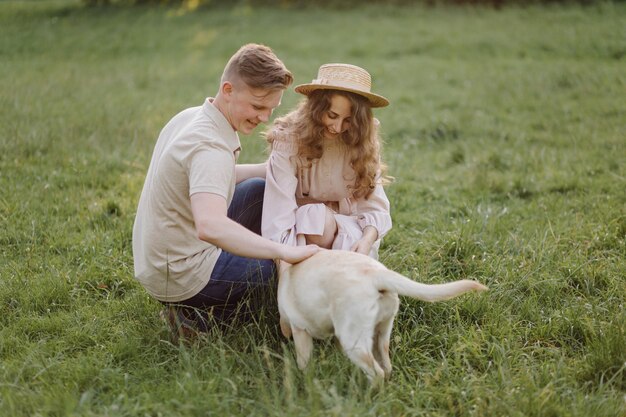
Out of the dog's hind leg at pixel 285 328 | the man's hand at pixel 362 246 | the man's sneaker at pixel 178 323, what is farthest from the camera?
the man's hand at pixel 362 246

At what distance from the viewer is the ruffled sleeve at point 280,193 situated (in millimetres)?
3604

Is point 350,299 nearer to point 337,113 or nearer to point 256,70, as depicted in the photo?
point 256,70

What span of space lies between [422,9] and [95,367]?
1748cm

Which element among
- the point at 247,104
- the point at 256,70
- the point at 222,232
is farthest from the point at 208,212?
the point at 256,70

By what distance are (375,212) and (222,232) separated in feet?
4.44

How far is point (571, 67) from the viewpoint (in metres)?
10.6

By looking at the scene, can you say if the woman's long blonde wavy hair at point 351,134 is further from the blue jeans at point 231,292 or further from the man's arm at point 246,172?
the blue jeans at point 231,292

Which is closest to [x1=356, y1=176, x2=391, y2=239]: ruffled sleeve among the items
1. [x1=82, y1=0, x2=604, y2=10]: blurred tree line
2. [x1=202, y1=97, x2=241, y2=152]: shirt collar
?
[x1=202, y1=97, x2=241, y2=152]: shirt collar

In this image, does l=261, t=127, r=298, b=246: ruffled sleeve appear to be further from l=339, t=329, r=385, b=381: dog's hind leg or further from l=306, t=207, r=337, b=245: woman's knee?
l=339, t=329, r=385, b=381: dog's hind leg

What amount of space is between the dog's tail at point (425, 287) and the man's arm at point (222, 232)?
1.82 feet

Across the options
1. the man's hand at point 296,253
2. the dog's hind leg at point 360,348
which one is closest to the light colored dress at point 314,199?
the man's hand at point 296,253

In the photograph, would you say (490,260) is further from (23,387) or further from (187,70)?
(187,70)

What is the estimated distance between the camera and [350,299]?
262 cm

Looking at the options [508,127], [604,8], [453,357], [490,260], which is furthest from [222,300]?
[604,8]
